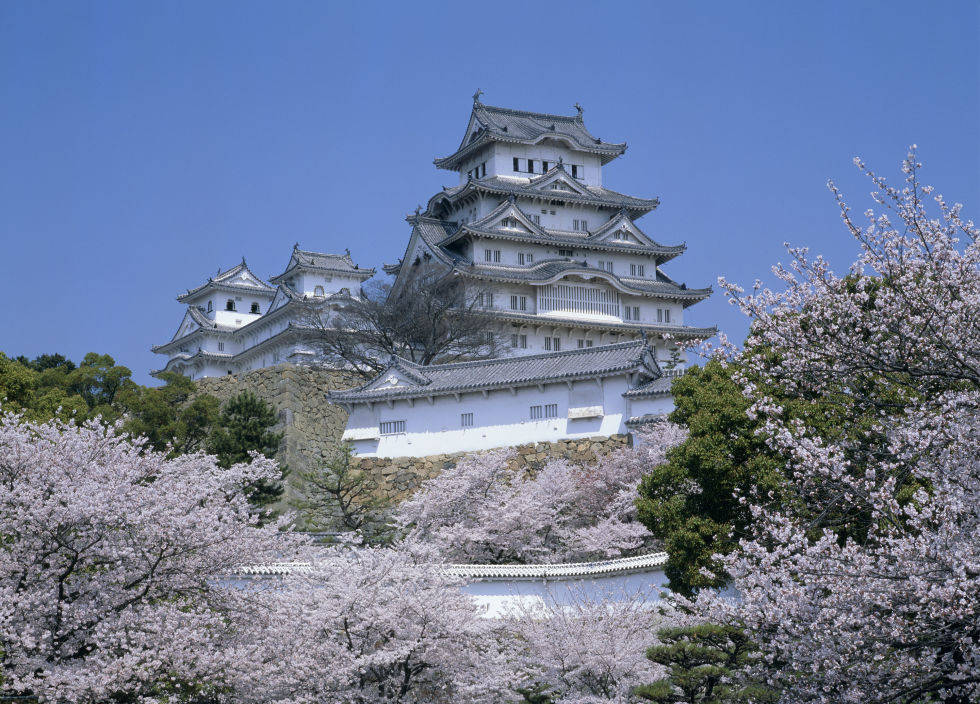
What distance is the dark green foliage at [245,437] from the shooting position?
2781 centimetres

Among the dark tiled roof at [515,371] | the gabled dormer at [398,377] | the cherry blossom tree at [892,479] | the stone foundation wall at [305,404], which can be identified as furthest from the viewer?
the stone foundation wall at [305,404]

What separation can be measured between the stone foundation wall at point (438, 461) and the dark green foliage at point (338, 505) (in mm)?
1182

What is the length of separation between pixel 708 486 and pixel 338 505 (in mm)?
11665

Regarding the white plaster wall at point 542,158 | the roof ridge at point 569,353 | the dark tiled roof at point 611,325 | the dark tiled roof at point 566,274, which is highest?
the white plaster wall at point 542,158

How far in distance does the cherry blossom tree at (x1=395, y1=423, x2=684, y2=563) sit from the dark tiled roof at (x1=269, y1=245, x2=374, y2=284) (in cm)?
2469

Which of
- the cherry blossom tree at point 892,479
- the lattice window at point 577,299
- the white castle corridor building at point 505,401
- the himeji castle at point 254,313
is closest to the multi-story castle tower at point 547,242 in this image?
the lattice window at point 577,299

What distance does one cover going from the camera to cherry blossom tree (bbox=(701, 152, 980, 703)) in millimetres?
9047

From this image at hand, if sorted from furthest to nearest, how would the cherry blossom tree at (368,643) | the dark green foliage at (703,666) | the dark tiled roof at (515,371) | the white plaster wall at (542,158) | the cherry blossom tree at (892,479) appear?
the white plaster wall at (542,158), the dark tiled roof at (515,371), the cherry blossom tree at (368,643), the dark green foliage at (703,666), the cherry blossom tree at (892,479)

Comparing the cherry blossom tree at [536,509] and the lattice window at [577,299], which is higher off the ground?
the lattice window at [577,299]

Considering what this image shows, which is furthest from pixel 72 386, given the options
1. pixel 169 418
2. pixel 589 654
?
pixel 589 654

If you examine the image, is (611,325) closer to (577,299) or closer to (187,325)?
(577,299)

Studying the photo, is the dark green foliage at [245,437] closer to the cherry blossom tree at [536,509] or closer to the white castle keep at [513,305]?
the white castle keep at [513,305]

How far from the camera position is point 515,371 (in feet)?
98.3

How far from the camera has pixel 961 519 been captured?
31.3 feet
